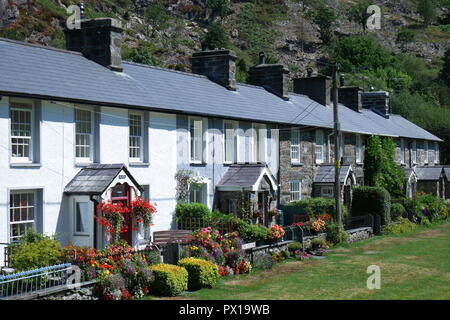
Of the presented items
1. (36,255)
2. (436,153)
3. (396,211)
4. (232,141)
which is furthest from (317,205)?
(436,153)

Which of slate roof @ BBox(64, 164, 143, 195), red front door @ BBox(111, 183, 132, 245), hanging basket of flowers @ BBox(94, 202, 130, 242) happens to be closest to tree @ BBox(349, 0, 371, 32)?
red front door @ BBox(111, 183, 132, 245)

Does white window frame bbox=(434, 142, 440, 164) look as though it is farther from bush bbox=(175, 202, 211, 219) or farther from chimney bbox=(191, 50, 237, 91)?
bush bbox=(175, 202, 211, 219)

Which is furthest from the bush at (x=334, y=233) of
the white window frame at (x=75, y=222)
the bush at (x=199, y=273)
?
the white window frame at (x=75, y=222)

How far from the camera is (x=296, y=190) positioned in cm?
3328

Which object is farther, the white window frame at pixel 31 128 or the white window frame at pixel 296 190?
the white window frame at pixel 296 190

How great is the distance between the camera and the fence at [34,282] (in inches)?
532

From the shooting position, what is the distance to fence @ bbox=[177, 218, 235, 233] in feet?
79.3

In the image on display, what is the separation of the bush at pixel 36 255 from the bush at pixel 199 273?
141 inches

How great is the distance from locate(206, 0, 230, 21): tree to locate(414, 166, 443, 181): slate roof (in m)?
99.8

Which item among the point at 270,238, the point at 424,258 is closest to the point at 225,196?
the point at 270,238

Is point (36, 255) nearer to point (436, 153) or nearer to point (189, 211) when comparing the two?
point (189, 211)

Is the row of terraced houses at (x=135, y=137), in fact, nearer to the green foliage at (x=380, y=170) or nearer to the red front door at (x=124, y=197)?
the red front door at (x=124, y=197)

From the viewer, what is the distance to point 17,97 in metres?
18.3

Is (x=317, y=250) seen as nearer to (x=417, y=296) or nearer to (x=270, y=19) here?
(x=417, y=296)
